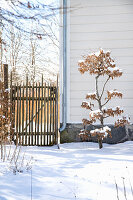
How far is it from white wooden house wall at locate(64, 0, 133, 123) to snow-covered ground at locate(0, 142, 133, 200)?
2146 mm

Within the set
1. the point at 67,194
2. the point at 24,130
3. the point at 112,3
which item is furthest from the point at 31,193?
the point at 112,3

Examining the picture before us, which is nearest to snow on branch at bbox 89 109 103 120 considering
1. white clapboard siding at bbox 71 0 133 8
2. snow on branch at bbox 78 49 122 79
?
snow on branch at bbox 78 49 122 79

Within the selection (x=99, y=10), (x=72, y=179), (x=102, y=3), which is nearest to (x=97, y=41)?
(x=99, y=10)

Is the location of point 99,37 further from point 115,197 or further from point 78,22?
point 115,197

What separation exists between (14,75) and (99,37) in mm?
8435

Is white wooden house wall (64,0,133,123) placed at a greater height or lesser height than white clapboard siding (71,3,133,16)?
lesser

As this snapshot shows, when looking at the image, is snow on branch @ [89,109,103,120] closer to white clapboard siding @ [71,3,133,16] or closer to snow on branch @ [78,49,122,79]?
snow on branch @ [78,49,122,79]

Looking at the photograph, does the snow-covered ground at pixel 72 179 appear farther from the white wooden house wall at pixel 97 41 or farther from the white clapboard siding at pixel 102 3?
the white clapboard siding at pixel 102 3

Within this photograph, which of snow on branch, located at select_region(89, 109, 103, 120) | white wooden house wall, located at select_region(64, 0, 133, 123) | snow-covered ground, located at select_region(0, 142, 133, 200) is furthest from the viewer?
white wooden house wall, located at select_region(64, 0, 133, 123)

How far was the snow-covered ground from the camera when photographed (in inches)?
114

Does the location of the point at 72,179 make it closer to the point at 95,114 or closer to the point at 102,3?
the point at 95,114

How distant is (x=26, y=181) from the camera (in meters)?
3.36

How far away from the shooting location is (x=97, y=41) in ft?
22.5

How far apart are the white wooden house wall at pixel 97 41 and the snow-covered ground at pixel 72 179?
2.15 metres
